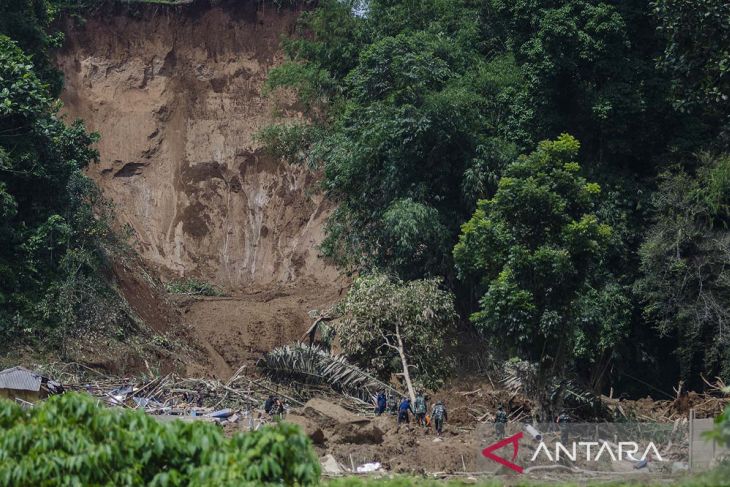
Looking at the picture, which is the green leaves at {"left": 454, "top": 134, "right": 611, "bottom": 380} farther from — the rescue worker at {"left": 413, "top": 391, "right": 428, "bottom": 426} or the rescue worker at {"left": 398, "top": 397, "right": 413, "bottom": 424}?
the rescue worker at {"left": 398, "top": 397, "right": 413, "bottom": 424}

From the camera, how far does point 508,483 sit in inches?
593

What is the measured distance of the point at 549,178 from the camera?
20.3 m

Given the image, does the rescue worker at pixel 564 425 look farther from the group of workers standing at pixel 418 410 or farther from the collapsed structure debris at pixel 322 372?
the collapsed structure debris at pixel 322 372

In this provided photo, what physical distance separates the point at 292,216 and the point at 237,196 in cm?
247

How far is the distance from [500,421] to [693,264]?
6172 millimetres

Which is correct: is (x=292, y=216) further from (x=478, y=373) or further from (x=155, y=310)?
(x=478, y=373)

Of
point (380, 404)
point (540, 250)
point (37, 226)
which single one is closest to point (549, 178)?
point (540, 250)

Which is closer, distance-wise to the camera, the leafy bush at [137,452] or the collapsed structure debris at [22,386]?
the leafy bush at [137,452]

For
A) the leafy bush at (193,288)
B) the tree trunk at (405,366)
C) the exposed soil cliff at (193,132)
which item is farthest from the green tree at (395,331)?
the exposed soil cliff at (193,132)

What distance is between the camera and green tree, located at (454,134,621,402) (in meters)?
19.9

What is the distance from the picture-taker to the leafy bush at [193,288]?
120 ft

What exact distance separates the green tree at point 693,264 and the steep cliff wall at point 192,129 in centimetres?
1813

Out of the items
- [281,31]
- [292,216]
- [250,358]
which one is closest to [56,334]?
[250,358]

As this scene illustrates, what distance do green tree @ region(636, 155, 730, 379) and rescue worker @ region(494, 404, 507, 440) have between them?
457 cm
